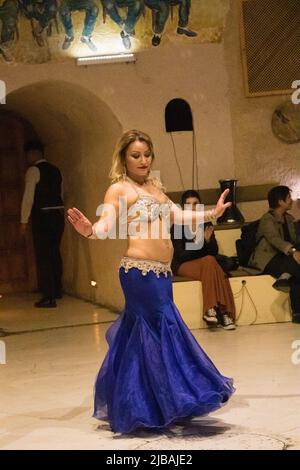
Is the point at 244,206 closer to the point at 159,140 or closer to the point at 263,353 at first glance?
the point at 159,140

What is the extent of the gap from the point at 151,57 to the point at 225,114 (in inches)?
38.8

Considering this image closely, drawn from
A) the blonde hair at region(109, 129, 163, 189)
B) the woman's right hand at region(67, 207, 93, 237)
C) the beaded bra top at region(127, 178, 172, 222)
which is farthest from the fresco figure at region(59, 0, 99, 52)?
the woman's right hand at region(67, 207, 93, 237)

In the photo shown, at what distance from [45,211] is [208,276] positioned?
2754 mm

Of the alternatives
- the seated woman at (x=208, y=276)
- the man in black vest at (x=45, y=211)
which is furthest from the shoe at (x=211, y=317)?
the man in black vest at (x=45, y=211)

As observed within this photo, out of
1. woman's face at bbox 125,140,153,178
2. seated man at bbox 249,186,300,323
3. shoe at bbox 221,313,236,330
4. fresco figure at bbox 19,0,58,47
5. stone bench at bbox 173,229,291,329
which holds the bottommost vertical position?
shoe at bbox 221,313,236,330

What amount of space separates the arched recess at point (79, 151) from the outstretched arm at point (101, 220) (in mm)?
4101

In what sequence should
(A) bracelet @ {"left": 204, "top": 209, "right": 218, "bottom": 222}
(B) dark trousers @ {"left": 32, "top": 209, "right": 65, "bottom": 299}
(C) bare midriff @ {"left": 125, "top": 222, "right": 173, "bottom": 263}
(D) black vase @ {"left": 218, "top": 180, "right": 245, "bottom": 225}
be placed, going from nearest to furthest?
(C) bare midriff @ {"left": 125, "top": 222, "right": 173, "bottom": 263}, (A) bracelet @ {"left": 204, "top": 209, "right": 218, "bottom": 222}, (D) black vase @ {"left": 218, "top": 180, "right": 245, "bottom": 225}, (B) dark trousers @ {"left": 32, "top": 209, "right": 65, "bottom": 299}

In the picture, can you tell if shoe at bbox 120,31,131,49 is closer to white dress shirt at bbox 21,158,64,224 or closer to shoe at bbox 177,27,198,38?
shoe at bbox 177,27,198,38

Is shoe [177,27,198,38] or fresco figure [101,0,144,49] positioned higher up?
fresco figure [101,0,144,49]

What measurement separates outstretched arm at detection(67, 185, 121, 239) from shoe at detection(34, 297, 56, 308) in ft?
18.1

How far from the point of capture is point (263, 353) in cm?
731

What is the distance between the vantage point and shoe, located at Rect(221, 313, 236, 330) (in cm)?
853

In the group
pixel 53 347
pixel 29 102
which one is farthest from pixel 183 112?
pixel 53 347

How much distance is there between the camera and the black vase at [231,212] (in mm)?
9422
